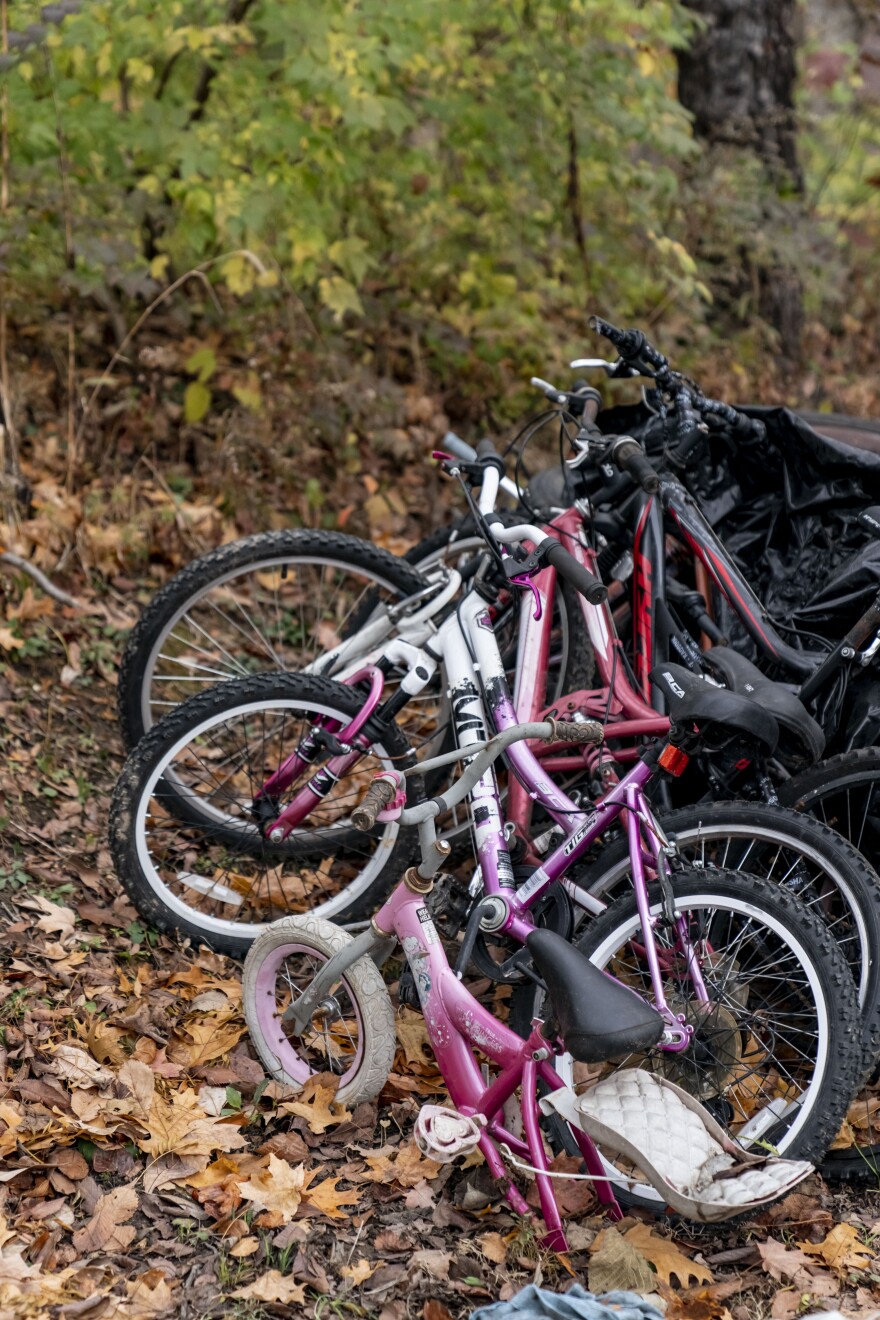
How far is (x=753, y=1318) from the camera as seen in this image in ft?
9.29

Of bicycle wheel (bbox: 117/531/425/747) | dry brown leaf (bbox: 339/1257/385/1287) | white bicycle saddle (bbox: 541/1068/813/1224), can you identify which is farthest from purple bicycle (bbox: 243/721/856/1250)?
bicycle wheel (bbox: 117/531/425/747)

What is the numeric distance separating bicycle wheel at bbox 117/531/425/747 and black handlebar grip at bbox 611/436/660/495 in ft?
3.11

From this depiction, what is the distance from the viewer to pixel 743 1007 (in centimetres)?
326

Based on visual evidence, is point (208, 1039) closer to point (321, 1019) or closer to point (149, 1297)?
point (321, 1019)

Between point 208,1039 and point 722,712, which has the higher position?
point 722,712

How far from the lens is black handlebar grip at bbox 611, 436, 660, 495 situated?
11.8ft

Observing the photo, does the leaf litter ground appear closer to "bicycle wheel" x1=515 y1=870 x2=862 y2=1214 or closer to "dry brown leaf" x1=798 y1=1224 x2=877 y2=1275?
"dry brown leaf" x1=798 y1=1224 x2=877 y2=1275

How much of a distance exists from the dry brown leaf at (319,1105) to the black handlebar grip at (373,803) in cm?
82

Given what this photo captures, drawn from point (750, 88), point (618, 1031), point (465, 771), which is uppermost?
point (750, 88)

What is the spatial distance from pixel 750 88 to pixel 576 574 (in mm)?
5816

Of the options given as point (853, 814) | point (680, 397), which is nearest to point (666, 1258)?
point (853, 814)

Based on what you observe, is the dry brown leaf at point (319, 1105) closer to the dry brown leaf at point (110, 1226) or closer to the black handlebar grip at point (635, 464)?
the dry brown leaf at point (110, 1226)

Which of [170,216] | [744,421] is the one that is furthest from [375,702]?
[170,216]

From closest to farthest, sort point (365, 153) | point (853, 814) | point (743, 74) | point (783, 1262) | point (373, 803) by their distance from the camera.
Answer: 1. point (783, 1262)
2. point (373, 803)
3. point (853, 814)
4. point (365, 153)
5. point (743, 74)
